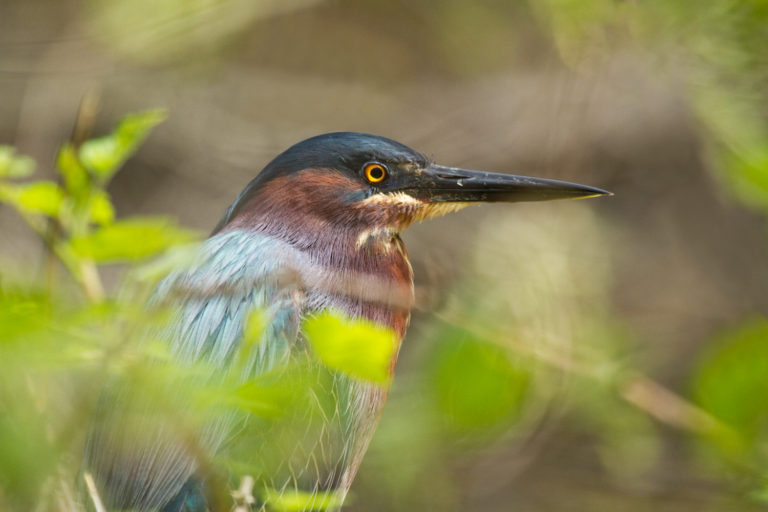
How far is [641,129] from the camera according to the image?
5066 millimetres

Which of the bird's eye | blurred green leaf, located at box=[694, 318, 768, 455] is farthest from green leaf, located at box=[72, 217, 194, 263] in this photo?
the bird's eye

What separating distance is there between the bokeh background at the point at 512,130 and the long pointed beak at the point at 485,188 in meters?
0.34

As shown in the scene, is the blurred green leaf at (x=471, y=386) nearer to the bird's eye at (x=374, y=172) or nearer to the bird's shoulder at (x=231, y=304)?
the bird's shoulder at (x=231, y=304)

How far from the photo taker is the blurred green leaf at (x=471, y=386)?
83cm

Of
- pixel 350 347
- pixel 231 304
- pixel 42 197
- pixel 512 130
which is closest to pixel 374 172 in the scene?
pixel 231 304

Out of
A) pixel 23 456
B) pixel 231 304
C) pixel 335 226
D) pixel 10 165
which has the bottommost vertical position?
pixel 23 456

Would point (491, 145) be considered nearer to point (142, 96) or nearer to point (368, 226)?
point (142, 96)

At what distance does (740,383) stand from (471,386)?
33 centimetres

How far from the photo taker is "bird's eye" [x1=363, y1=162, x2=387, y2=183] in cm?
206

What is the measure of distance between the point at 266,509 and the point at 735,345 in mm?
1045

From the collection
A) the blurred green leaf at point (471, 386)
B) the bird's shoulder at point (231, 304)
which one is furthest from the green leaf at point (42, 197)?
the bird's shoulder at point (231, 304)

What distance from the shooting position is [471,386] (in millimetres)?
829

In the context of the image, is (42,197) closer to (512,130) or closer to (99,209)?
(99,209)

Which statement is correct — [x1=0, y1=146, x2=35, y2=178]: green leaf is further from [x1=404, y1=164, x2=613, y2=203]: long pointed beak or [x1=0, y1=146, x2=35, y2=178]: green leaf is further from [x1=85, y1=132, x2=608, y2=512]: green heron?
[x1=404, y1=164, x2=613, y2=203]: long pointed beak
